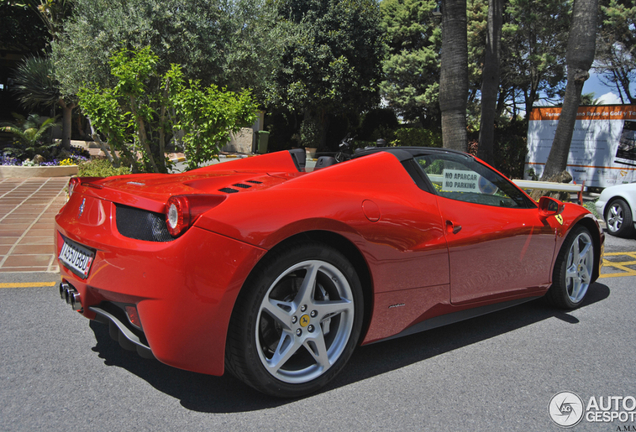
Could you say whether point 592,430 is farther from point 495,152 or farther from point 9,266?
point 495,152

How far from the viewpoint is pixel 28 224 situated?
671cm

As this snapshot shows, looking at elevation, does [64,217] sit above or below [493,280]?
above

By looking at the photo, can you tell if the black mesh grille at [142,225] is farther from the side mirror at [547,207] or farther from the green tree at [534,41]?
the green tree at [534,41]

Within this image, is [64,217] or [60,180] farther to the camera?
[60,180]

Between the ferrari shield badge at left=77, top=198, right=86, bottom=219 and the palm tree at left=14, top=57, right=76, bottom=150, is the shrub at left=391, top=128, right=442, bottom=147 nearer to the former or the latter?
the palm tree at left=14, top=57, right=76, bottom=150

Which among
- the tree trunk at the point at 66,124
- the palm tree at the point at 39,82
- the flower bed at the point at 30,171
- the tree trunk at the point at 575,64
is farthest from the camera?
the tree trunk at the point at 66,124

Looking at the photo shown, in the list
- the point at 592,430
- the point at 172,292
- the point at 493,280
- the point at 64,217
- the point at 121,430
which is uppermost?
the point at 64,217

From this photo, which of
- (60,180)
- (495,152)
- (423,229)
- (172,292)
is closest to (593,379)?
(423,229)

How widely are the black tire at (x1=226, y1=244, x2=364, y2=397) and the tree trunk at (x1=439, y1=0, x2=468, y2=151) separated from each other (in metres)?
6.89

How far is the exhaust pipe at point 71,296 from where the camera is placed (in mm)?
2545

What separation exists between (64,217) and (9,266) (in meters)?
2.51

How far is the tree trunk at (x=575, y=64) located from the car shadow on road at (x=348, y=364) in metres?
8.60

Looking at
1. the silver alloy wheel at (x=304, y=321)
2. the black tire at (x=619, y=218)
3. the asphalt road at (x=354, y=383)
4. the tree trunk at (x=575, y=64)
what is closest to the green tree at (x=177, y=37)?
the tree trunk at (x=575, y=64)

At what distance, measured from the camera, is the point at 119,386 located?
2541 millimetres
